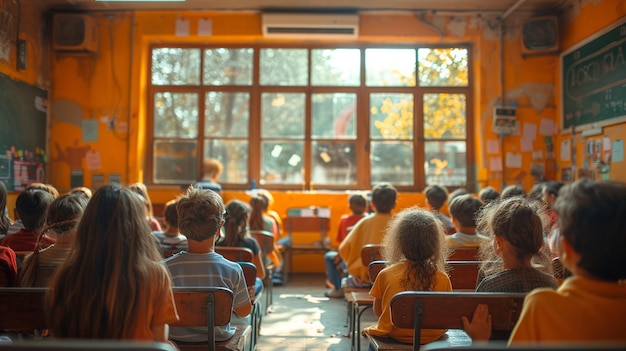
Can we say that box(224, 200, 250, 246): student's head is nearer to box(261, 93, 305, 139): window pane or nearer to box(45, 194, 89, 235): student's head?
box(45, 194, 89, 235): student's head

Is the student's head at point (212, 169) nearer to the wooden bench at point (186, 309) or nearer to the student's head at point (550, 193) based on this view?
the student's head at point (550, 193)

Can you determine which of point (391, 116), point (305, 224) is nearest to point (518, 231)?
point (305, 224)

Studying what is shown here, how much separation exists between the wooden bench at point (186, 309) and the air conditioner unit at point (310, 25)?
4.70 m

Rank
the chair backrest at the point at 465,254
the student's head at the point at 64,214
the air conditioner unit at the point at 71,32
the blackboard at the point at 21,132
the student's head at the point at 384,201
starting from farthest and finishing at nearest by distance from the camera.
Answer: the air conditioner unit at the point at 71,32
the blackboard at the point at 21,132
the student's head at the point at 384,201
the chair backrest at the point at 465,254
the student's head at the point at 64,214

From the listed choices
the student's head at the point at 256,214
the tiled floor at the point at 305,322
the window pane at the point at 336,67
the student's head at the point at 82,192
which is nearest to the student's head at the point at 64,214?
the student's head at the point at 82,192

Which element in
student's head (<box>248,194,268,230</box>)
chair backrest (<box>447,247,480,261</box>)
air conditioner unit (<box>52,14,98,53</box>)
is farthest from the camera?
air conditioner unit (<box>52,14,98,53</box>)

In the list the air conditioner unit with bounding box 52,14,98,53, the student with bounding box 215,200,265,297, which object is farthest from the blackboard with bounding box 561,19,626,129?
the air conditioner unit with bounding box 52,14,98,53

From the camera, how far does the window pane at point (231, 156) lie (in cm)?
658

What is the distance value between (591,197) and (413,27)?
555 cm

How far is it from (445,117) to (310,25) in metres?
2.00

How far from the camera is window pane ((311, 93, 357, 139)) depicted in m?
6.61

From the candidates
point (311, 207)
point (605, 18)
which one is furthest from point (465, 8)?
point (311, 207)

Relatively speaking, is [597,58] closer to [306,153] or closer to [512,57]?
[512,57]

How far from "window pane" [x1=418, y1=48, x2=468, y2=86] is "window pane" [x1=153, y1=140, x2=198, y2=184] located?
3017mm
